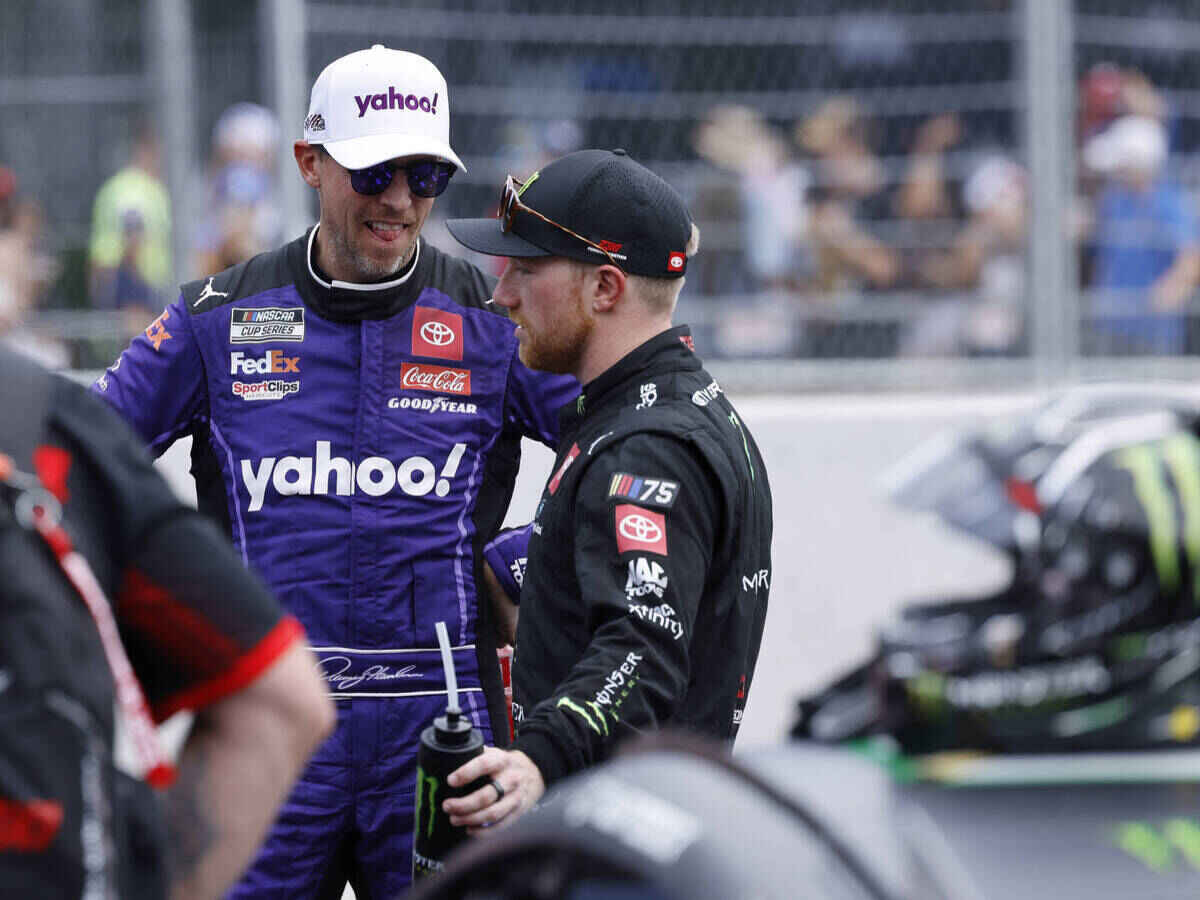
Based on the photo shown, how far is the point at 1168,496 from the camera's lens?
1558 mm

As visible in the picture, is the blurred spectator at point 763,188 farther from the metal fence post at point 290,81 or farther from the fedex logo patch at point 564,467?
the fedex logo patch at point 564,467

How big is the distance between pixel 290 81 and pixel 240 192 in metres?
0.86

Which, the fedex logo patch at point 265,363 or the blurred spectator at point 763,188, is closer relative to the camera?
the fedex logo patch at point 265,363

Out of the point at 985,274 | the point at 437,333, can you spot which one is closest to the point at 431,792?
the point at 437,333

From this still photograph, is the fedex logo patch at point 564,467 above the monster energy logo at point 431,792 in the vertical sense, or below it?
above

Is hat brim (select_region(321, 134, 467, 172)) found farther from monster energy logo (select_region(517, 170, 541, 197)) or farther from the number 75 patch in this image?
the number 75 patch

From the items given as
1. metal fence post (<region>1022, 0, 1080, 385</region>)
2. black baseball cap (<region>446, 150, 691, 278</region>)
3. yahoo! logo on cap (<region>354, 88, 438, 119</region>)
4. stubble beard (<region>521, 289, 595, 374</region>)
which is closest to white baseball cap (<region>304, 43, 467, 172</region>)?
yahoo! logo on cap (<region>354, 88, 438, 119</region>)

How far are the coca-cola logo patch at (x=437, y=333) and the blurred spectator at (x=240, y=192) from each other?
5.85 feet

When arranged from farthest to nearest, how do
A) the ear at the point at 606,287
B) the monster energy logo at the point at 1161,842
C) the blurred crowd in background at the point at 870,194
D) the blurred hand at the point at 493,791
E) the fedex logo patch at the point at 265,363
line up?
1. the blurred crowd in background at the point at 870,194
2. the fedex logo patch at the point at 265,363
3. the ear at the point at 606,287
4. the blurred hand at the point at 493,791
5. the monster energy logo at the point at 1161,842

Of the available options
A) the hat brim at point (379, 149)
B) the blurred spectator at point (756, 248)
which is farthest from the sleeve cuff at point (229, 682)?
the blurred spectator at point (756, 248)

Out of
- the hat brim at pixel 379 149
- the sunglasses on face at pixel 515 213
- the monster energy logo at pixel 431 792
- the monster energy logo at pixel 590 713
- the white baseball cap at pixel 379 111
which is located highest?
the white baseball cap at pixel 379 111

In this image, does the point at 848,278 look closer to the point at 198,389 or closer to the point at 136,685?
the point at 198,389

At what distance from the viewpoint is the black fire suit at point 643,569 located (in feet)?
8.14

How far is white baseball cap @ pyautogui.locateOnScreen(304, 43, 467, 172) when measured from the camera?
10.5ft
